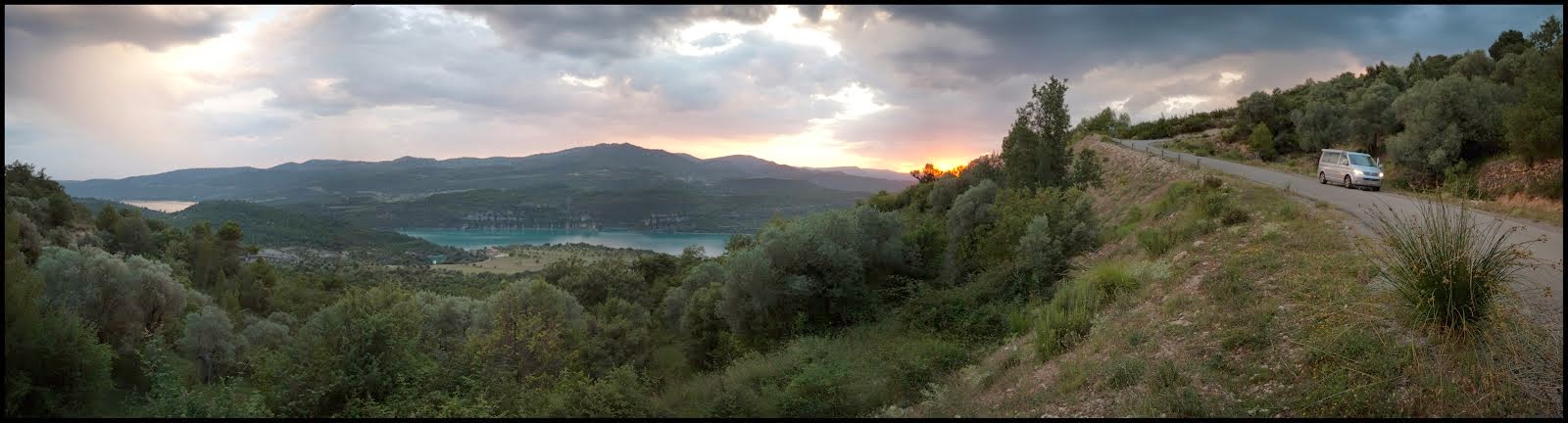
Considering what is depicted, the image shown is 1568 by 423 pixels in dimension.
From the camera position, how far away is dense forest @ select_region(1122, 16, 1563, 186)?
1686 centimetres

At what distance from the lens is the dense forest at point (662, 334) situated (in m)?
12.2

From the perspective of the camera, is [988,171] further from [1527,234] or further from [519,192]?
[519,192]

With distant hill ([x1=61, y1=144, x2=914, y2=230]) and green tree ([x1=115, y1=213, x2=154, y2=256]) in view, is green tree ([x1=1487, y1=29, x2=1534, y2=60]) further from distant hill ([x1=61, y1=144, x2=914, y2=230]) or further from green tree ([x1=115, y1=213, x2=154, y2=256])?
green tree ([x1=115, y1=213, x2=154, y2=256])

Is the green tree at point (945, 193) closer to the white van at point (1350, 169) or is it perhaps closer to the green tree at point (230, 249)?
the white van at point (1350, 169)

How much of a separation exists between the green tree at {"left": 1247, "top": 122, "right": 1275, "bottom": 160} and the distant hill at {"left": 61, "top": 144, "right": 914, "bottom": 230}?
64.2m

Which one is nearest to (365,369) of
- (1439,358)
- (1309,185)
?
(1439,358)

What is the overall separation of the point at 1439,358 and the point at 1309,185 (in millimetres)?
19124

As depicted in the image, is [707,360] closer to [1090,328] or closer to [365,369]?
[365,369]

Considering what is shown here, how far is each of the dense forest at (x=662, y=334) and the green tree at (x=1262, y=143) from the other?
19.9 metres

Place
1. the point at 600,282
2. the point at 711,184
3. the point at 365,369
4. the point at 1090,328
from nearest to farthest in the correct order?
the point at 1090,328
the point at 365,369
the point at 600,282
the point at 711,184

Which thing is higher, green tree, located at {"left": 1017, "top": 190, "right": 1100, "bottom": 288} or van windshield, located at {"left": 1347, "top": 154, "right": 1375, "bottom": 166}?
van windshield, located at {"left": 1347, "top": 154, "right": 1375, "bottom": 166}

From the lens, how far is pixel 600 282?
48562mm

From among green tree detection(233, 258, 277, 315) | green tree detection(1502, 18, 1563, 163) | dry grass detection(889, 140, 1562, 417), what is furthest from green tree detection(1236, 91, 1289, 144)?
green tree detection(233, 258, 277, 315)

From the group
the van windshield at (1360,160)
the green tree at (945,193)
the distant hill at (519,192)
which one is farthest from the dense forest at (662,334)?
the distant hill at (519,192)
